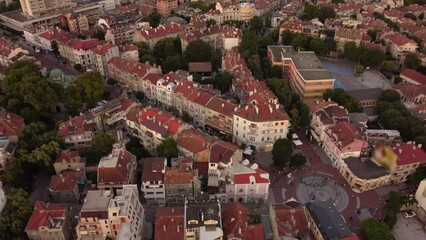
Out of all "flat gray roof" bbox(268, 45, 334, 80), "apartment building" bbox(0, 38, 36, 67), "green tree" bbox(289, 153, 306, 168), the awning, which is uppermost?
"apartment building" bbox(0, 38, 36, 67)

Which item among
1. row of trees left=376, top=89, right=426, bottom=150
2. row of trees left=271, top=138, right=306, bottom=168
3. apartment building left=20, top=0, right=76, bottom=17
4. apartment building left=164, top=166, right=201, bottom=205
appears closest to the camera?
apartment building left=164, top=166, right=201, bottom=205

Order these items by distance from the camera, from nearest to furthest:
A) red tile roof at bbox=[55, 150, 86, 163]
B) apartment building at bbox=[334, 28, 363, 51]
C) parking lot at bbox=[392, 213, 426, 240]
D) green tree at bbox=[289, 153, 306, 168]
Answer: parking lot at bbox=[392, 213, 426, 240] → red tile roof at bbox=[55, 150, 86, 163] → green tree at bbox=[289, 153, 306, 168] → apartment building at bbox=[334, 28, 363, 51]

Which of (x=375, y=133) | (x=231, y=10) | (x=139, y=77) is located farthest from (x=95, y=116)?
(x=231, y=10)

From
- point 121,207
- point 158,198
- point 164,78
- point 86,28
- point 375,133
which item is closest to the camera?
point 121,207

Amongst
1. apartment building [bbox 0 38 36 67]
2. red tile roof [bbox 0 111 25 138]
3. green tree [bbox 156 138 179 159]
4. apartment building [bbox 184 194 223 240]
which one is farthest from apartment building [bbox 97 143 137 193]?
apartment building [bbox 0 38 36 67]

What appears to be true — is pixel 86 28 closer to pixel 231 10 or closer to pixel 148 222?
pixel 231 10

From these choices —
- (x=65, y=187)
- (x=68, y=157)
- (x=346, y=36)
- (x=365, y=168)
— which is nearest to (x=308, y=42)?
(x=346, y=36)

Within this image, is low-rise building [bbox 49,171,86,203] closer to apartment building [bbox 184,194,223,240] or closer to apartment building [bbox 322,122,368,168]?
apartment building [bbox 184,194,223,240]
